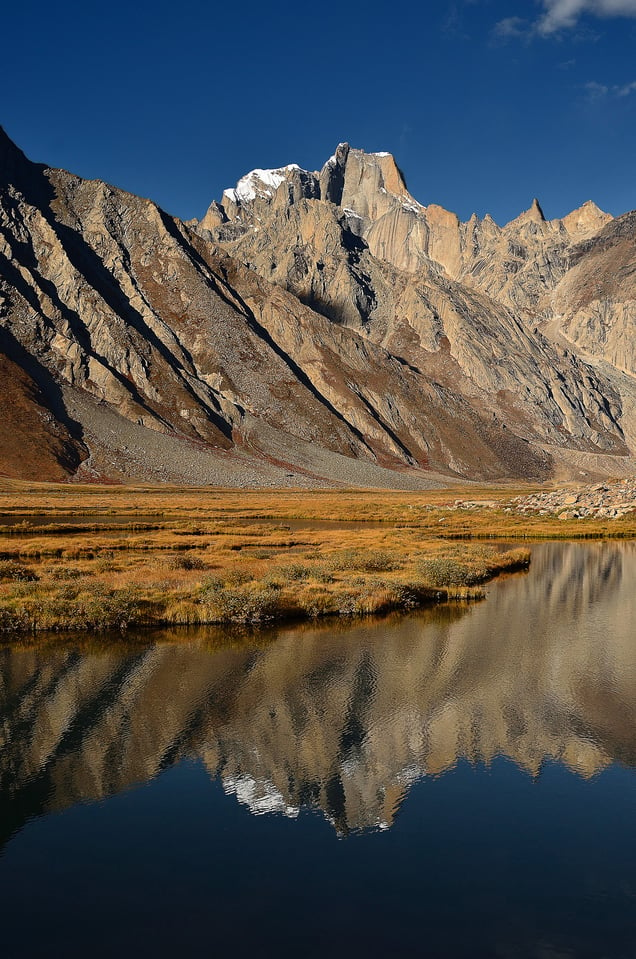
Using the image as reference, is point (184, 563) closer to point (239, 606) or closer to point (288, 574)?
point (288, 574)

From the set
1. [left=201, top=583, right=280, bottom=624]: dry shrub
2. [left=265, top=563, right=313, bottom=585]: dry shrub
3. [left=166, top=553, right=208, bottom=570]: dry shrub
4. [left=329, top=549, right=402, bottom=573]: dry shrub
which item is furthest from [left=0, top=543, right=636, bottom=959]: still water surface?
[left=329, top=549, right=402, bottom=573]: dry shrub

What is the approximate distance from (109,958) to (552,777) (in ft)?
34.9

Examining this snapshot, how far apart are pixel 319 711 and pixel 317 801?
518 centimetres

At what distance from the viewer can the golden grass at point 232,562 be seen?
106ft

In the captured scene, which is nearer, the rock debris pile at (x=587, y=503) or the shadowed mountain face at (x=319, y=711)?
the shadowed mountain face at (x=319, y=711)

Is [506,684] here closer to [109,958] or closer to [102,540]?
[109,958]

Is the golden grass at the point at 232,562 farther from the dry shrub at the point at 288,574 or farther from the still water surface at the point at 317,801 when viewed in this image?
the still water surface at the point at 317,801

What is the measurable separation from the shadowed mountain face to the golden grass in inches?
117

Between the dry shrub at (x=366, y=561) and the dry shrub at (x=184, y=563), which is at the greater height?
the dry shrub at (x=366, y=561)

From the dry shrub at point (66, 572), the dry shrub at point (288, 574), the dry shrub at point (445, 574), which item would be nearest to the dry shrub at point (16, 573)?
the dry shrub at point (66, 572)

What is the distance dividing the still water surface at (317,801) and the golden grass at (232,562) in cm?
434

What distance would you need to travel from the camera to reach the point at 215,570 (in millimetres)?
41844

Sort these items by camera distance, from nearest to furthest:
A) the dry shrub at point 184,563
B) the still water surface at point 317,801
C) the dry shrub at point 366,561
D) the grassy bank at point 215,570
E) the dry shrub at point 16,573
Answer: the still water surface at point 317,801, the grassy bank at point 215,570, the dry shrub at point 16,573, the dry shrub at point 184,563, the dry shrub at point 366,561

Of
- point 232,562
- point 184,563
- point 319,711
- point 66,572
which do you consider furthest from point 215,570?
point 319,711
